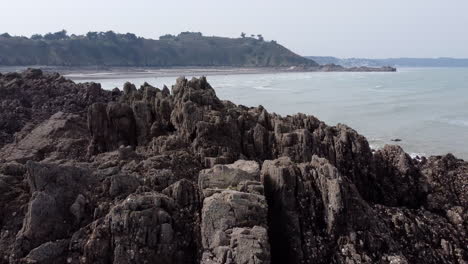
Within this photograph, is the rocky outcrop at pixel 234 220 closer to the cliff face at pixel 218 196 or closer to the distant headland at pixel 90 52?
the cliff face at pixel 218 196

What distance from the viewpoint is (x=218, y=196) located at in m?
12.2

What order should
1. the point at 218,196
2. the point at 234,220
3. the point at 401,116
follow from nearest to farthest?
the point at 234,220
the point at 218,196
the point at 401,116

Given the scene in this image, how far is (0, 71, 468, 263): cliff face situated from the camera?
38.7ft

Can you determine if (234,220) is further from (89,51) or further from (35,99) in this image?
(89,51)

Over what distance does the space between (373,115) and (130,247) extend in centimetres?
4542

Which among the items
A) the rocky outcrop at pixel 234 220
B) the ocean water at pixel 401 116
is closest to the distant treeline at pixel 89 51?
the ocean water at pixel 401 116

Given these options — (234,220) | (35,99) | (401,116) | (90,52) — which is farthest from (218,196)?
(90,52)

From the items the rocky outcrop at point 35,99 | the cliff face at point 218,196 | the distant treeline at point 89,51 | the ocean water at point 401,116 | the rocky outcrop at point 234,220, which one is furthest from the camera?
the distant treeline at point 89,51

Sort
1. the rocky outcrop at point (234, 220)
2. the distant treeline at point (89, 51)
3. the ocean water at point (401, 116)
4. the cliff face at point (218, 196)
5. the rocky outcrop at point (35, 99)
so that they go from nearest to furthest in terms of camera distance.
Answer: the rocky outcrop at point (234, 220)
the cliff face at point (218, 196)
the rocky outcrop at point (35, 99)
the ocean water at point (401, 116)
the distant treeline at point (89, 51)

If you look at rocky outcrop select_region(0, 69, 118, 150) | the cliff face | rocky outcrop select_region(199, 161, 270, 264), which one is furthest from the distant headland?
rocky outcrop select_region(199, 161, 270, 264)

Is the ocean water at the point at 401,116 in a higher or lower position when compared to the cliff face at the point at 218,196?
lower

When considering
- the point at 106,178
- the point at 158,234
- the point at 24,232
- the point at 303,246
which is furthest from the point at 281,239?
the point at 24,232

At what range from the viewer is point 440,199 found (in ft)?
55.7

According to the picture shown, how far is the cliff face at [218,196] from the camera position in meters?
11.8
